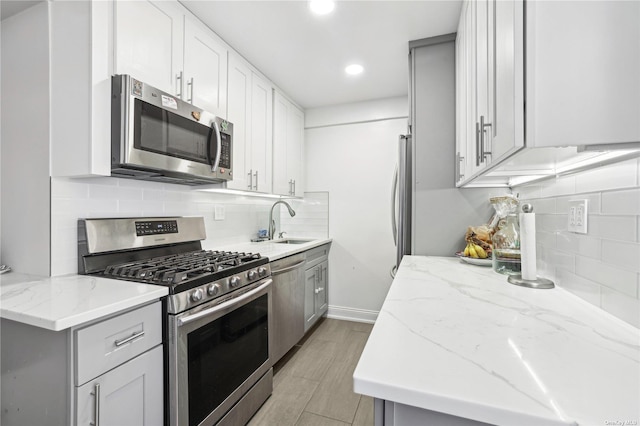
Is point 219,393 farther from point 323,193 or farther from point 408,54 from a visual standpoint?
point 408,54

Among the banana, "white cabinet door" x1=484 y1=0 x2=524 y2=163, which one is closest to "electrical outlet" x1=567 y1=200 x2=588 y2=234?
"white cabinet door" x1=484 y1=0 x2=524 y2=163

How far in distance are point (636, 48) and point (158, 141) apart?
177cm

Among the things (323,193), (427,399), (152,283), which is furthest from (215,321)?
(323,193)

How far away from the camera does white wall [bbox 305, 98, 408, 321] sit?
3.17 metres

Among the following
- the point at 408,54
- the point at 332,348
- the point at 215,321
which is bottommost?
the point at 332,348

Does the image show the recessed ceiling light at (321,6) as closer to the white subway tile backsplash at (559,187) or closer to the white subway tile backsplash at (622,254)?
the white subway tile backsplash at (559,187)

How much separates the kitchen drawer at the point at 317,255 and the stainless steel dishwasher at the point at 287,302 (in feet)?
0.53

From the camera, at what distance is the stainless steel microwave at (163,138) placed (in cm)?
131

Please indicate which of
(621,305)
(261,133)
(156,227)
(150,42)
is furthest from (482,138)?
(261,133)

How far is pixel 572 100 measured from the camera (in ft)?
2.15

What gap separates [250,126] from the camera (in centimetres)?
240

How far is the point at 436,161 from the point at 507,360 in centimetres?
161

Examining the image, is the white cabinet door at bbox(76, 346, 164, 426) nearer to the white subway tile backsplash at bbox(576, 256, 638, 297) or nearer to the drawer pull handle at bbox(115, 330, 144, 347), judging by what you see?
the drawer pull handle at bbox(115, 330, 144, 347)

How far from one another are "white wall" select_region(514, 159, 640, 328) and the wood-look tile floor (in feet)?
4.56
